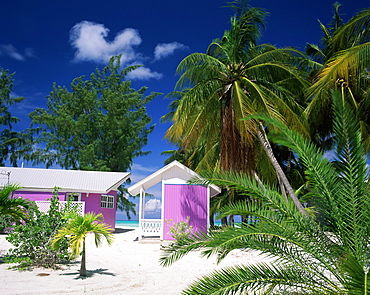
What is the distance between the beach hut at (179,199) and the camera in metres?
16.0

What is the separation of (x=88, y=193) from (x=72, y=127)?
11776mm

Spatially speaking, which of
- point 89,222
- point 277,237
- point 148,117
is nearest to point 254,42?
point 89,222

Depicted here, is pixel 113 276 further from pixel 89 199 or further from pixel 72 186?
pixel 89 199

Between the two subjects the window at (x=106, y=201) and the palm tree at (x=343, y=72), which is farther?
the window at (x=106, y=201)

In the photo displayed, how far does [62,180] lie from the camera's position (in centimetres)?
2148

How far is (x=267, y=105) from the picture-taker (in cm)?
1330

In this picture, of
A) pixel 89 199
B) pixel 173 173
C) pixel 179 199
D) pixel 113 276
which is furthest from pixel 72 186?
pixel 113 276

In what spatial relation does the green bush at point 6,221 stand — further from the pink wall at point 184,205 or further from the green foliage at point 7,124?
the green foliage at point 7,124

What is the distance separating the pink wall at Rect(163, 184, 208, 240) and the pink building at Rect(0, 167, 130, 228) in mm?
5677

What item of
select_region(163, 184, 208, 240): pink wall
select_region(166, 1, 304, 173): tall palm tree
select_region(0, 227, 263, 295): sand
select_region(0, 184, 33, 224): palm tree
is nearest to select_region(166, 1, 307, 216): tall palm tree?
select_region(166, 1, 304, 173): tall palm tree

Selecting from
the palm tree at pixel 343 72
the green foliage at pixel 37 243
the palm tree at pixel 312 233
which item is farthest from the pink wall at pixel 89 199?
the palm tree at pixel 312 233

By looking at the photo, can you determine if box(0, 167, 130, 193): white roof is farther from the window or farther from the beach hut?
the beach hut

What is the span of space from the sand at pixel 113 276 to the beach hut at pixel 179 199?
11.3ft

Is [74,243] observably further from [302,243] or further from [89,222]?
[302,243]
